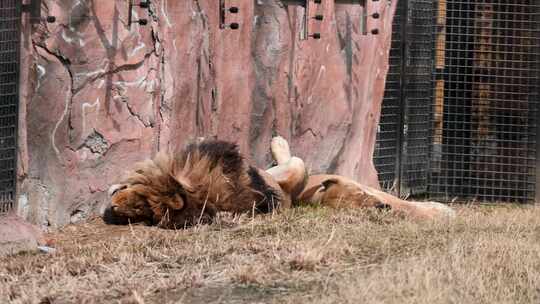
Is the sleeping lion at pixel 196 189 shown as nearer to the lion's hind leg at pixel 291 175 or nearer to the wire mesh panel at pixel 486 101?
the lion's hind leg at pixel 291 175

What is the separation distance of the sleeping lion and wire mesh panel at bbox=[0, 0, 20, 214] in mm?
836

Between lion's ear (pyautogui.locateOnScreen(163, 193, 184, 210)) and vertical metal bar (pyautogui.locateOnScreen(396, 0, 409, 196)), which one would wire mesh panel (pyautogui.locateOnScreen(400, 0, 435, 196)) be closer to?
vertical metal bar (pyautogui.locateOnScreen(396, 0, 409, 196))

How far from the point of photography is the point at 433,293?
6.70 m

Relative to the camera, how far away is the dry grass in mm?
6926

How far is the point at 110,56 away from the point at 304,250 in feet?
9.64

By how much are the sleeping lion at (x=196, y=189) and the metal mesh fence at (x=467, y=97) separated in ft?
7.80

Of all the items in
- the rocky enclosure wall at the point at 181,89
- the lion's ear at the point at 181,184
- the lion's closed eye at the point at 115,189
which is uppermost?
the rocky enclosure wall at the point at 181,89

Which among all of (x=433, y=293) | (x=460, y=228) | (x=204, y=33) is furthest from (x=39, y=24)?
(x=433, y=293)

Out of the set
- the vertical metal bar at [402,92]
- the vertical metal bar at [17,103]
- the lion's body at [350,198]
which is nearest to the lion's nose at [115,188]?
the vertical metal bar at [17,103]

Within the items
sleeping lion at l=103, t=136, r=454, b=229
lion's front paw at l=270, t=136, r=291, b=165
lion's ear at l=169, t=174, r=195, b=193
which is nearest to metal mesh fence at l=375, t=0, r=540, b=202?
lion's front paw at l=270, t=136, r=291, b=165

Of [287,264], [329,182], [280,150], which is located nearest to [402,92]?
[280,150]

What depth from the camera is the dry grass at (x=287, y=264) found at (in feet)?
22.7

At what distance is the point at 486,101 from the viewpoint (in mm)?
12953

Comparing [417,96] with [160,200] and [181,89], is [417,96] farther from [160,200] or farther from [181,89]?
[160,200]
